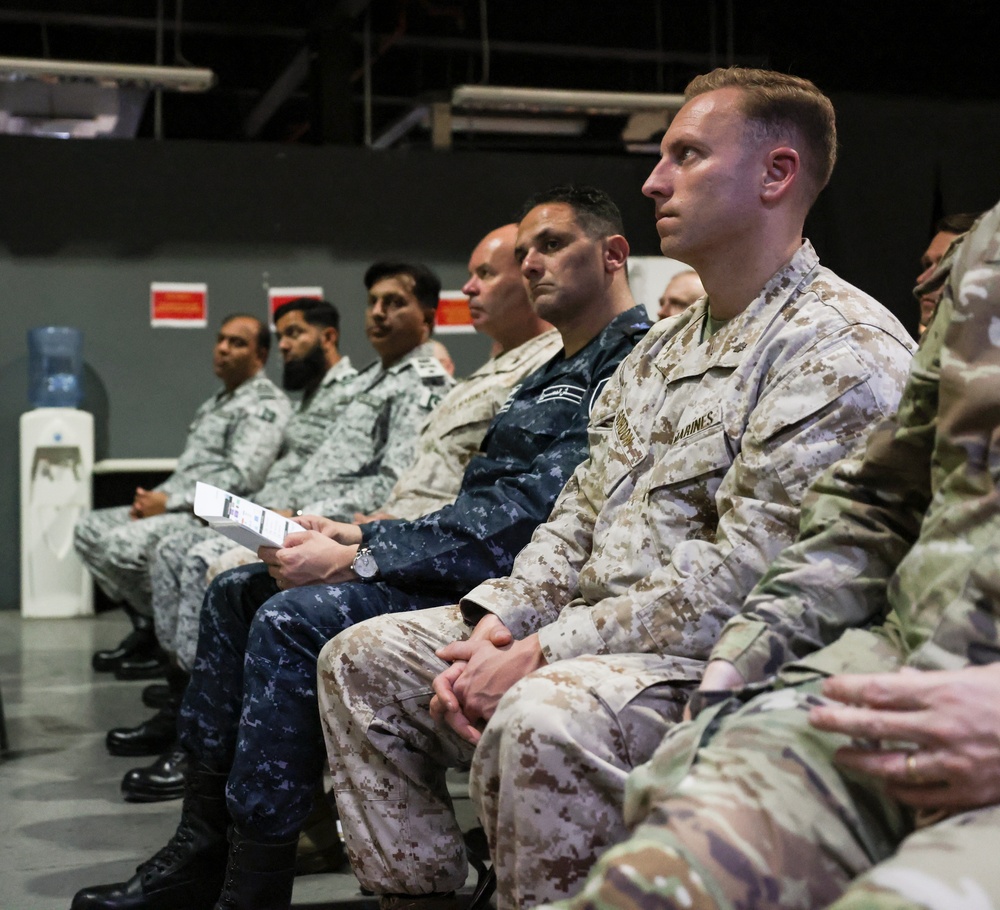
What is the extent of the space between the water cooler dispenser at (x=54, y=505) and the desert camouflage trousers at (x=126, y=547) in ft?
4.71

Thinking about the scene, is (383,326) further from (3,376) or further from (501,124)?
(501,124)

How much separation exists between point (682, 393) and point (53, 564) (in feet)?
17.7

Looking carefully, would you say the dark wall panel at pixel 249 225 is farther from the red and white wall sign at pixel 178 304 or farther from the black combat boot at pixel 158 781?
the black combat boot at pixel 158 781

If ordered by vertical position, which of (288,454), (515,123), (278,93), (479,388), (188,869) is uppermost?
(278,93)

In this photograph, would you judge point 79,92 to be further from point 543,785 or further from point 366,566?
point 543,785

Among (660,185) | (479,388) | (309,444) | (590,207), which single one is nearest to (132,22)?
(309,444)

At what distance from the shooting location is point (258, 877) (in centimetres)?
211

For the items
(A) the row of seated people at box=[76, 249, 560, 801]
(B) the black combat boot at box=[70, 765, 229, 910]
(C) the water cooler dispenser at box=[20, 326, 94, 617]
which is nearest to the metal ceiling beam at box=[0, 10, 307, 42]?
(C) the water cooler dispenser at box=[20, 326, 94, 617]

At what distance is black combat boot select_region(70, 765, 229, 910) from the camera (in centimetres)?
232

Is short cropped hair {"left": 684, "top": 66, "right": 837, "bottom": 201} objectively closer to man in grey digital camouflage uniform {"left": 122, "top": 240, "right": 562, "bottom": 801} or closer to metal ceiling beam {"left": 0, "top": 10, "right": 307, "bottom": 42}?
man in grey digital camouflage uniform {"left": 122, "top": 240, "right": 562, "bottom": 801}

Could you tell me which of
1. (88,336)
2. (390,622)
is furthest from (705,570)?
(88,336)

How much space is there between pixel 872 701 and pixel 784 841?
15cm

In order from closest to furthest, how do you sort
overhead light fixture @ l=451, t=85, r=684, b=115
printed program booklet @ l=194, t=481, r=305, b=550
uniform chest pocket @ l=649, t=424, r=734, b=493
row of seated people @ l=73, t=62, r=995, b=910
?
row of seated people @ l=73, t=62, r=995, b=910
uniform chest pocket @ l=649, t=424, r=734, b=493
printed program booklet @ l=194, t=481, r=305, b=550
overhead light fixture @ l=451, t=85, r=684, b=115

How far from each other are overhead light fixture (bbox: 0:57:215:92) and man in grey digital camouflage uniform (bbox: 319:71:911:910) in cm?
477
